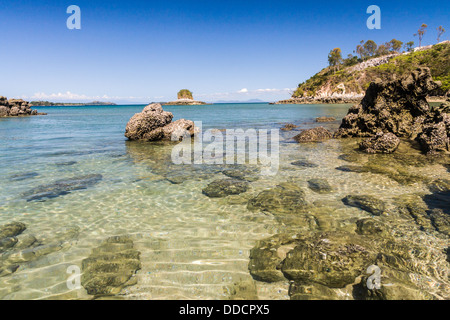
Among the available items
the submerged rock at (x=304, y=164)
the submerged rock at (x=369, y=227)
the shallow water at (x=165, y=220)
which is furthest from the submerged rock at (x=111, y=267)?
the submerged rock at (x=304, y=164)

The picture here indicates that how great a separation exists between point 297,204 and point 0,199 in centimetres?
844

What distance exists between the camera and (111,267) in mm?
4039

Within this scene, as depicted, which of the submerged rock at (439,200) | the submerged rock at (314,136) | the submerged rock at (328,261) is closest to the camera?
the submerged rock at (328,261)

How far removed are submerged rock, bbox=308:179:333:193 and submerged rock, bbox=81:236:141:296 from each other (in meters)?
5.47

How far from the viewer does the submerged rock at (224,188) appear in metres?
7.18

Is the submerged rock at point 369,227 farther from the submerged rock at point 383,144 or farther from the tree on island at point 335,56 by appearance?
the tree on island at point 335,56

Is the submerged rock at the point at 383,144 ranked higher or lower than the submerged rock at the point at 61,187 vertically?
higher

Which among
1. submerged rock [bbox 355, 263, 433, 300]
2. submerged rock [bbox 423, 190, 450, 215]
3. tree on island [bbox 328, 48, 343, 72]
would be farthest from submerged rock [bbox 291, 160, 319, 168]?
tree on island [bbox 328, 48, 343, 72]

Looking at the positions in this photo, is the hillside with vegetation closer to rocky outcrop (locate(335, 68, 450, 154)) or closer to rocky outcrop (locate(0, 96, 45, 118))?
rocky outcrop (locate(335, 68, 450, 154))

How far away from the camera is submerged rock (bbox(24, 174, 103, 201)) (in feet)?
23.1

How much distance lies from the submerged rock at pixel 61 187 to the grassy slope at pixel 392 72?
62135 mm

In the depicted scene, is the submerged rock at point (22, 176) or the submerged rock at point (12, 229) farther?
the submerged rock at point (22, 176)
